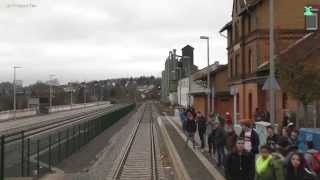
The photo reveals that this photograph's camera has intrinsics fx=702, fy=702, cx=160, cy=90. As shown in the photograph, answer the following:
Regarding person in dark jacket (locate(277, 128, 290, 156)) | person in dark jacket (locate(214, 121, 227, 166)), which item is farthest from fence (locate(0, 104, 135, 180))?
person in dark jacket (locate(277, 128, 290, 156))

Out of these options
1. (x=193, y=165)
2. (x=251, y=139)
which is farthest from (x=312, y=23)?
(x=251, y=139)

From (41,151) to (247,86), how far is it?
89.3ft

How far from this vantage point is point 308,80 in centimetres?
2864

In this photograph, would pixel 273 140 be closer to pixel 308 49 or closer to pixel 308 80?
pixel 308 80

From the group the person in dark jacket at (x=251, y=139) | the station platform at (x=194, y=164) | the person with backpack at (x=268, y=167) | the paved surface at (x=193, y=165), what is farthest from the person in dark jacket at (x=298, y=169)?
the paved surface at (x=193, y=165)

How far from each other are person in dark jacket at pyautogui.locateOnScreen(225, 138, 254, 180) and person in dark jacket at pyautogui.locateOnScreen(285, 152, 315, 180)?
1.69m

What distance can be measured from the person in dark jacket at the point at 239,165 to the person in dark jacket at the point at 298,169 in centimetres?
169

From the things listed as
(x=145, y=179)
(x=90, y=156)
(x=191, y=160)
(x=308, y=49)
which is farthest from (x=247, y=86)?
(x=145, y=179)

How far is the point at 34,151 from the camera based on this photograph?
23.2 metres

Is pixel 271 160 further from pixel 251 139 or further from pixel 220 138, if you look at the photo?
pixel 220 138

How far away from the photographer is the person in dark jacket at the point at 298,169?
473 inches

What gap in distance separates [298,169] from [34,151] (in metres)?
12.9

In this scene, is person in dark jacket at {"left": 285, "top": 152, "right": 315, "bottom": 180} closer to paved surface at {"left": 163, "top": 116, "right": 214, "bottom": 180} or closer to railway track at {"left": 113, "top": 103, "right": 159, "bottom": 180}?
paved surface at {"left": 163, "top": 116, "right": 214, "bottom": 180}

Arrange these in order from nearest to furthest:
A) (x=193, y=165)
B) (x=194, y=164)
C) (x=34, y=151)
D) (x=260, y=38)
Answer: (x=34, y=151)
(x=193, y=165)
(x=194, y=164)
(x=260, y=38)
